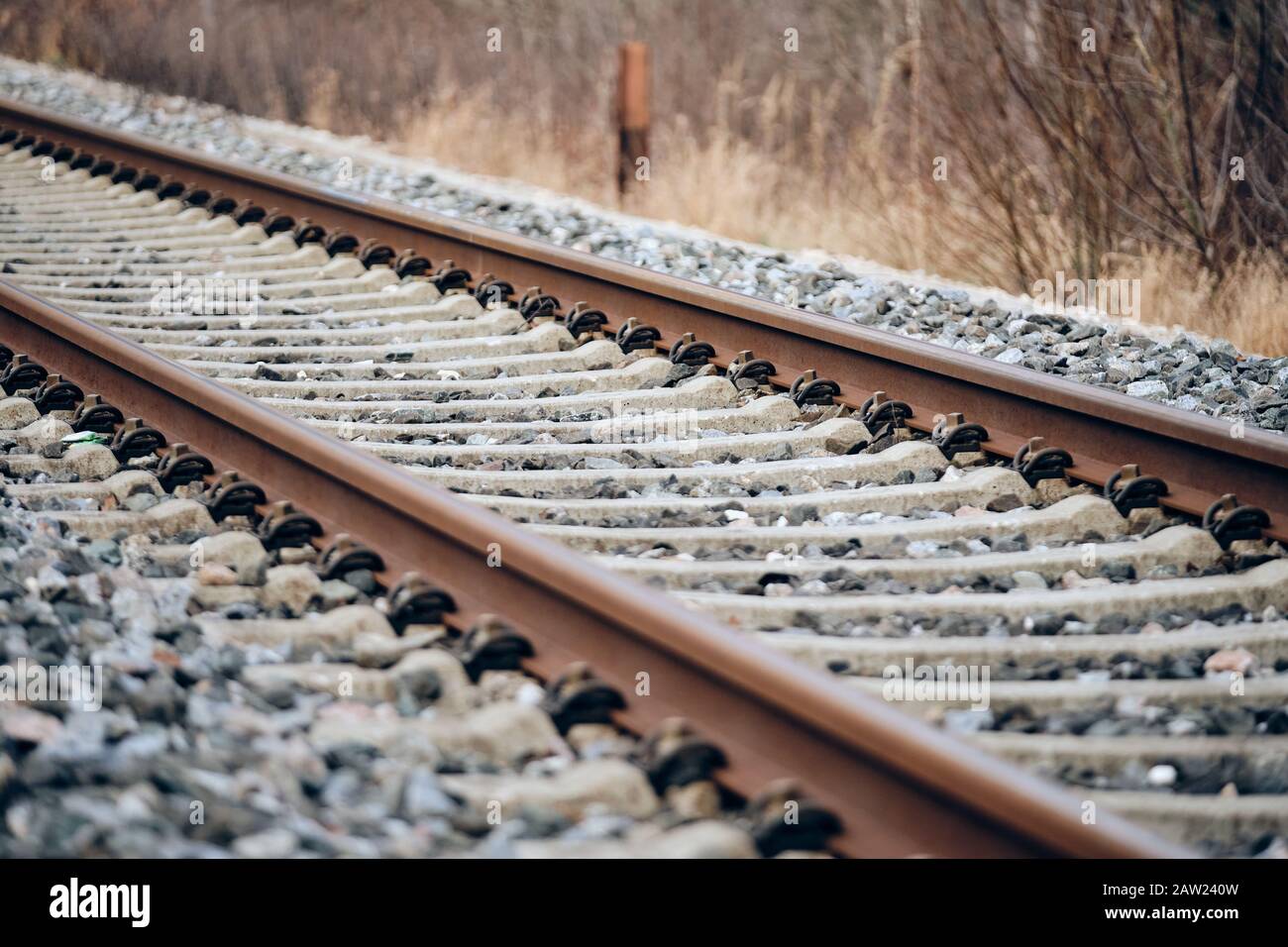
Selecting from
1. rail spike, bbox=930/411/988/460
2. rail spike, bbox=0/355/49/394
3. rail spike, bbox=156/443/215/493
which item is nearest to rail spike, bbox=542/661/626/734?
rail spike, bbox=156/443/215/493

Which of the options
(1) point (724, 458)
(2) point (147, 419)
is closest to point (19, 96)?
(2) point (147, 419)

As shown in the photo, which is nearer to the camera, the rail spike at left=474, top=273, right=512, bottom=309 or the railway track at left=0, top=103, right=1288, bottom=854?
the railway track at left=0, top=103, right=1288, bottom=854

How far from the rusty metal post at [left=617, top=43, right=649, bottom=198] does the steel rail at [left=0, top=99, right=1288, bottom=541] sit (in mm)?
2861

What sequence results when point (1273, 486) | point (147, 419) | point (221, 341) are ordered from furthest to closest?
1. point (221, 341)
2. point (147, 419)
3. point (1273, 486)

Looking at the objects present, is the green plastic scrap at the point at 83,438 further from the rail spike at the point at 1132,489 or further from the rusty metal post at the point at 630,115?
the rusty metal post at the point at 630,115

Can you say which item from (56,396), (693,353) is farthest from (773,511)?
(56,396)

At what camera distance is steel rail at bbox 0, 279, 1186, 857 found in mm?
2242

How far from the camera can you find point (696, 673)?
2730 millimetres

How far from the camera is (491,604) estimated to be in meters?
3.22

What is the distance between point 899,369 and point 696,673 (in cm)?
245

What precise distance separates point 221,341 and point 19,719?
3325 mm

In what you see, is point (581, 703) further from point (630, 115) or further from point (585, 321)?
point (630, 115)

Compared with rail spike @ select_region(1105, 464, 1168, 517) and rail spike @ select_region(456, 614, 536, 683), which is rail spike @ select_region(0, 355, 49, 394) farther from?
rail spike @ select_region(1105, 464, 1168, 517)
